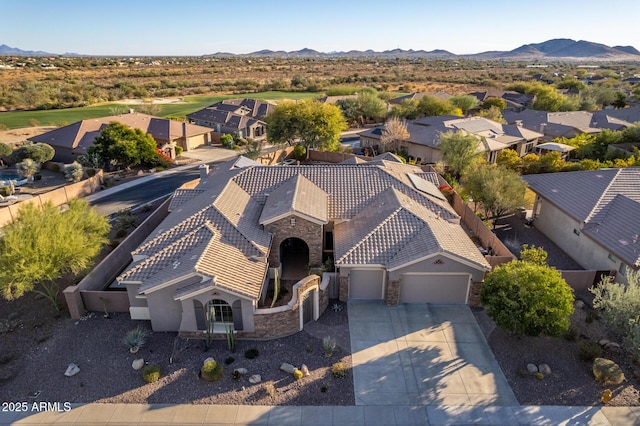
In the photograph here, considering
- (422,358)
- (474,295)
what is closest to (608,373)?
(474,295)

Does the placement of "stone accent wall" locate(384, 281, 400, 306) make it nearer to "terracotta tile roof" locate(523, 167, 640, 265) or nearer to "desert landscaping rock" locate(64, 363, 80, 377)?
"terracotta tile roof" locate(523, 167, 640, 265)

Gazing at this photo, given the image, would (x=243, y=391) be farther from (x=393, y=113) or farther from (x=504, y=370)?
(x=393, y=113)

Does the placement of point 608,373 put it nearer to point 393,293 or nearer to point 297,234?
point 393,293

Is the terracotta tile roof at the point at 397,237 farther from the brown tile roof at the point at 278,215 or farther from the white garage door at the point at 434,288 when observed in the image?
the white garage door at the point at 434,288

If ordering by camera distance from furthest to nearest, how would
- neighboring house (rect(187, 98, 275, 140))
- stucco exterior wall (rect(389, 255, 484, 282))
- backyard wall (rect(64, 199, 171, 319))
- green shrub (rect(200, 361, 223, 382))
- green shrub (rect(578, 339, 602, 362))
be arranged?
neighboring house (rect(187, 98, 275, 140)), stucco exterior wall (rect(389, 255, 484, 282)), backyard wall (rect(64, 199, 171, 319)), green shrub (rect(578, 339, 602, 362)), green shrub (rect(200, 361, 223, 382))

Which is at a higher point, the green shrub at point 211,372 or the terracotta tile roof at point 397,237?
the terracotta tile roof at point 397,237

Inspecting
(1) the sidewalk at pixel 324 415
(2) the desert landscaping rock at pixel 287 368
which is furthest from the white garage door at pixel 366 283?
(1) the sidewalk at pixel 324 415

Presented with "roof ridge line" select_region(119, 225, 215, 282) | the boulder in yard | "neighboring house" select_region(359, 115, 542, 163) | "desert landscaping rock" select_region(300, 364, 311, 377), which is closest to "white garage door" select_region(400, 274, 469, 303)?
the boulder in yard

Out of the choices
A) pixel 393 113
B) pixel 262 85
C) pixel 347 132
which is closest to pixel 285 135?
pixel 347 132
